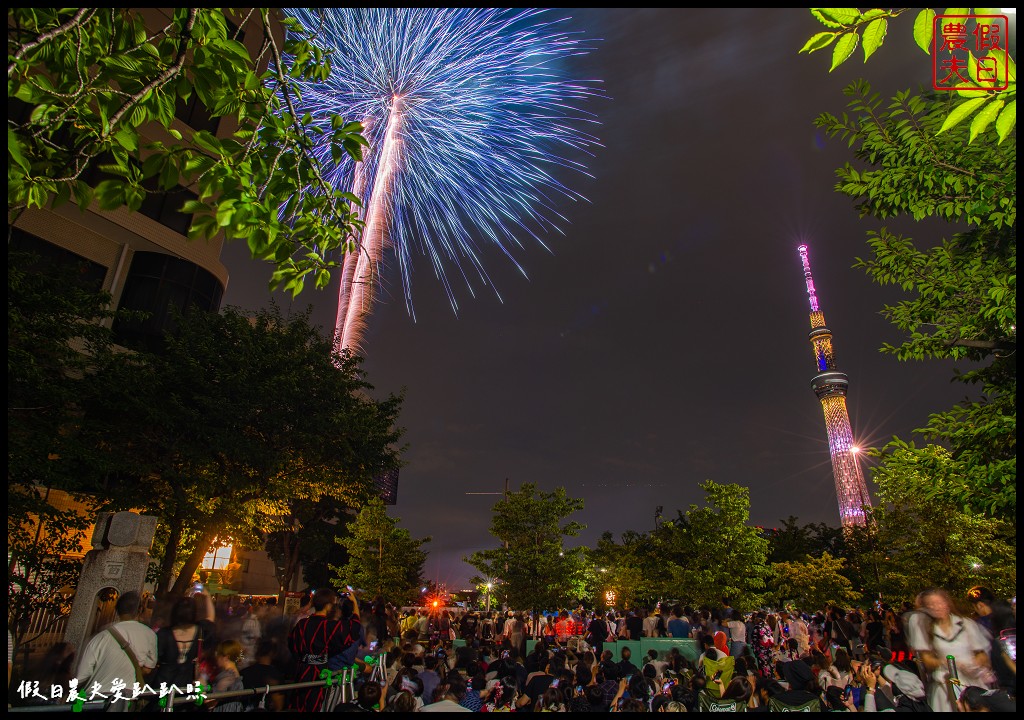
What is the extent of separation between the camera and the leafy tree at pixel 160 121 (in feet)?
10.1

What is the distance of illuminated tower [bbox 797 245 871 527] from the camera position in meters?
97.8

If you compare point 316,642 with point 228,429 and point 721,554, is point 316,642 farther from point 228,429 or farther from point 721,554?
point 721,554

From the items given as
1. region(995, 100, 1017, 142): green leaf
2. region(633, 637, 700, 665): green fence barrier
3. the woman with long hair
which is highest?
region(995, 100, 1017, 142): green leaf

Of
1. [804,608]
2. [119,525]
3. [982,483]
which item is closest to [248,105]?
[119,525]

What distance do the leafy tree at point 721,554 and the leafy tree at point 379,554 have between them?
17422 millimetres

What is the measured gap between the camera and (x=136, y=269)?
25.9 metres

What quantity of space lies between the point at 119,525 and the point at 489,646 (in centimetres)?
935

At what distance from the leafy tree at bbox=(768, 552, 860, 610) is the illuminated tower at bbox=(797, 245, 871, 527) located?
66567 mm

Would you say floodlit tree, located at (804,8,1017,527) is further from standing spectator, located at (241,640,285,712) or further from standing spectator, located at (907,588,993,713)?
standing spectator, located at (241,640,285,712)

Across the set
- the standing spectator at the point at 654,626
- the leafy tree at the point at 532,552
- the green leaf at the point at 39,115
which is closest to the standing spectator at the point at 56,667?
the green leaf at the point at 39,115

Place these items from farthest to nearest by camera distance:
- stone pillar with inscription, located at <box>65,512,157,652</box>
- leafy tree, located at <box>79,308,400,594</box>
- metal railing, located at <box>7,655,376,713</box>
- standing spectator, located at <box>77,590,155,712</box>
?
leafy tree, located at <box>79,308,400,594</box>, stone pillar with inscription, located at <box>65,512,157,652</box>, standing spectator, located at <box>77,590,155,712</box>, metal railing, located at <box>7,655,376,713</box>

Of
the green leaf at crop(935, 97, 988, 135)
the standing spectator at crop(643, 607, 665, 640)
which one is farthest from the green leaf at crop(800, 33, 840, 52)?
the standing spectator at crop(643, 607, 665, 640)

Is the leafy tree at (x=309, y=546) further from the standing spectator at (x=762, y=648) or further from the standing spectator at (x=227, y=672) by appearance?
the standing spectator at (x=227, y=672)

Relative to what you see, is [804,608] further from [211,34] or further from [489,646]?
[211,34]
